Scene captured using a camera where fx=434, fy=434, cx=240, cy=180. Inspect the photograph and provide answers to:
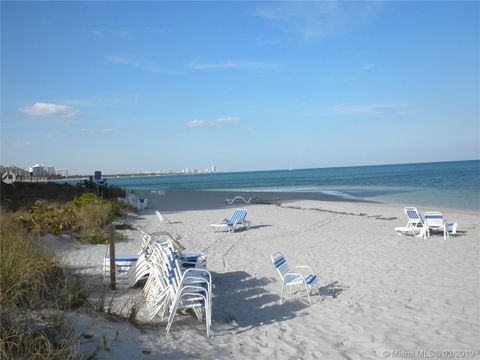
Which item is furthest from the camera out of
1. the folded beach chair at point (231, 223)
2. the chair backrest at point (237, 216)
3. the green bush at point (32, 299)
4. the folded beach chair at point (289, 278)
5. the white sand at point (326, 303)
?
the chair backrest at point (237, 216)

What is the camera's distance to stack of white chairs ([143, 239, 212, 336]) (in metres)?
5.07

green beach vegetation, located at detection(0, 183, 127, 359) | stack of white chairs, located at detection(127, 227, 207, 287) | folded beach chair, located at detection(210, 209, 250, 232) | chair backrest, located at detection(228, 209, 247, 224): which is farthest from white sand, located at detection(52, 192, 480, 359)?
chair backrest, located at detection(228, 209, 247, 224)

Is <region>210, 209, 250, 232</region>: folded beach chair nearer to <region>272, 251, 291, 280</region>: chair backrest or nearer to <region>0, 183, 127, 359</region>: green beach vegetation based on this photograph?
<region>272, 251, 291, 280</region>: chair backrest

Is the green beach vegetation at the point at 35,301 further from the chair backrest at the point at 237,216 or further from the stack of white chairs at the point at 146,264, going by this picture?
the chair backrest at the point at 237,216

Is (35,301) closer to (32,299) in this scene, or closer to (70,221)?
(32,299)

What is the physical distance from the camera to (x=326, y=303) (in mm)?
6422

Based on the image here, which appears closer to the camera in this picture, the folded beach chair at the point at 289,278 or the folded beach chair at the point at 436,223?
the folded beach chair at the point at 289,278

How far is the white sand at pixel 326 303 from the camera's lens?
4570 mm

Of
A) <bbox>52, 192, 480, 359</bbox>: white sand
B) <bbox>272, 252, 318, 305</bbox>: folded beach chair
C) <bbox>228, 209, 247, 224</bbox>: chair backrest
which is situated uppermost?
<bbox>228, 209, 247, 224</bbox>: chair backrest

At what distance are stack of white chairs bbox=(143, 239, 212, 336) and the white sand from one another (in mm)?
224

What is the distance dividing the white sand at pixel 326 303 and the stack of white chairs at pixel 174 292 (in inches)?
8.8

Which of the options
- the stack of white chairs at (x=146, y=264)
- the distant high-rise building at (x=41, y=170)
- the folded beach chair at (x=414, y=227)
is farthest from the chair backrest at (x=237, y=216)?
the distant high-rise building at (x=41, y=170)

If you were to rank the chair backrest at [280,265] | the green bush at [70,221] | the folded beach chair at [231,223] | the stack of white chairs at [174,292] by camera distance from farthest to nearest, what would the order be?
the folded beach chair at [231,223] < the green bush at [70,221] < the chair backrest at [280,265] < the stack of white chairs at [174,292]

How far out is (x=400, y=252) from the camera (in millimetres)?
10203
